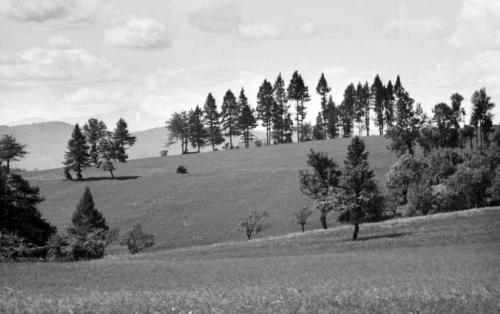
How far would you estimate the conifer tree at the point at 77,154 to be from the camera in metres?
134

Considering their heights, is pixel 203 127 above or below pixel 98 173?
above

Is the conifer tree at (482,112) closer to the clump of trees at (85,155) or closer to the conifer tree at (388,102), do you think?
the conifer tree at (388,102)

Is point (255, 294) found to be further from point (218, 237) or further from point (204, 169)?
point (204, 169)

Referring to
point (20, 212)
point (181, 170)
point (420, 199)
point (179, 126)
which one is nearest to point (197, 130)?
point (179, 126)

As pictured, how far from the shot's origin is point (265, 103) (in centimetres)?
17475

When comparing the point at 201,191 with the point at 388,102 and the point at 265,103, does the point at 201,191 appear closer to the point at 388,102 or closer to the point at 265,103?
the point at 265,103

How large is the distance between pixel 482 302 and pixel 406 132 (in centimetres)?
10929

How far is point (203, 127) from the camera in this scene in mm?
176500

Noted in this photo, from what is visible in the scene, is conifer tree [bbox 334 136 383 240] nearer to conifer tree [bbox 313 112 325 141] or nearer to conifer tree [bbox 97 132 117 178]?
conifer tree [bbox 97 132 117 178]

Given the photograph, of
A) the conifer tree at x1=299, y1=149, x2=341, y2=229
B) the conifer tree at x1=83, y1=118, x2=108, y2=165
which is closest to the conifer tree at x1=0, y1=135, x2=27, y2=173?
the conifer tree at x1=83, y1=118, x2=108, y2=165

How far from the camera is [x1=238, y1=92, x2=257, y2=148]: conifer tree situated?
172 meters

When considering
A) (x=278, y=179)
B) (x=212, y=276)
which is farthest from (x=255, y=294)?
(x=278, y=179)

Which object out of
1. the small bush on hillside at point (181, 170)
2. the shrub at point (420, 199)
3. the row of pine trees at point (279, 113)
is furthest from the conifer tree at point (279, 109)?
the shrub at point (420, 199)

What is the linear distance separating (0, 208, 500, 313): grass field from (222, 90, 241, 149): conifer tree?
4270 inches
